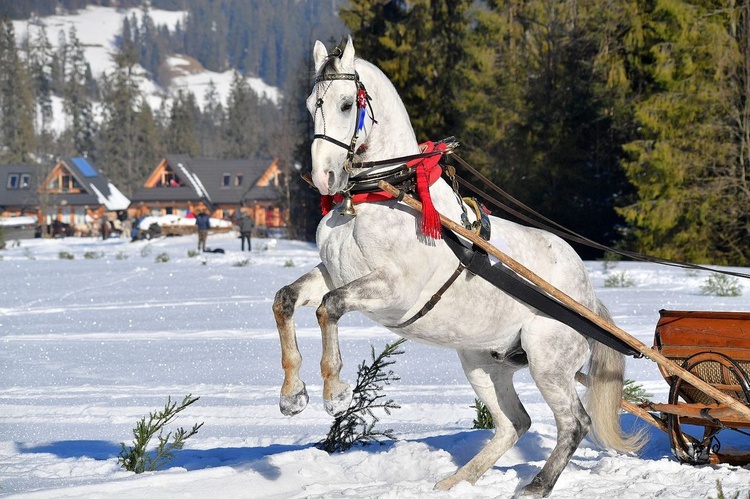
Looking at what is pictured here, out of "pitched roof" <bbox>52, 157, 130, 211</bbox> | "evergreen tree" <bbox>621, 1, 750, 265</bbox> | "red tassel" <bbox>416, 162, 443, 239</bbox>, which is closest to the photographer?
"red tassel" <bbox>416, 162, 443, 239</bbox>

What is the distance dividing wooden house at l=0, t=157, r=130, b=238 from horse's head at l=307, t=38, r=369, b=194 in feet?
251

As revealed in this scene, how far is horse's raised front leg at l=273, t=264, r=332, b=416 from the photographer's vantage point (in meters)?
4.55

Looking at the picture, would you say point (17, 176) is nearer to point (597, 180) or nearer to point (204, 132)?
point (597, 180)

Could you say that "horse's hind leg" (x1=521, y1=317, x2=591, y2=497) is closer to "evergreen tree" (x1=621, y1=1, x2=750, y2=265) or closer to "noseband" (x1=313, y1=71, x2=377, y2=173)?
"noseband" (x1=313, y1=71, x2=377, y2=173)

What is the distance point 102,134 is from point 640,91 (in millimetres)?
96766

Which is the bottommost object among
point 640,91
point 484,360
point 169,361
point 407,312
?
point 169,361

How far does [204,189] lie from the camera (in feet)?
275

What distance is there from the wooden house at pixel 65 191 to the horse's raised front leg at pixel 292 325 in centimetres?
7625

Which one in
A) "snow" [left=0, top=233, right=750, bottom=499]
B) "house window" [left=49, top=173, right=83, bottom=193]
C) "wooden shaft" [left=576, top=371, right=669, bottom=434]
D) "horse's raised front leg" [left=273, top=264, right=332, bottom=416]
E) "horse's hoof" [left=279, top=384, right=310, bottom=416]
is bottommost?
"snow" [left=0, top=233, right=750, bottom=499]

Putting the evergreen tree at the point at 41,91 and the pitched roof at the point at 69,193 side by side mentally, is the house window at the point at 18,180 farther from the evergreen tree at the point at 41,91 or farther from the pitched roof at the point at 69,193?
the evergreen tree at the point at 41,91

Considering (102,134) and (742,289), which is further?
(102,134)

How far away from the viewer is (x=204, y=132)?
169500 mm

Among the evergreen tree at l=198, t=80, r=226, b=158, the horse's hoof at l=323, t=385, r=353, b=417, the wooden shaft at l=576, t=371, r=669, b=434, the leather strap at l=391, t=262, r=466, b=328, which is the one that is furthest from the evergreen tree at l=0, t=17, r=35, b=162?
the horse's hoof at l=323, t=385, r=353, b=417

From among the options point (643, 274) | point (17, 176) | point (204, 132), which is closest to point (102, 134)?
point (17, 176)
